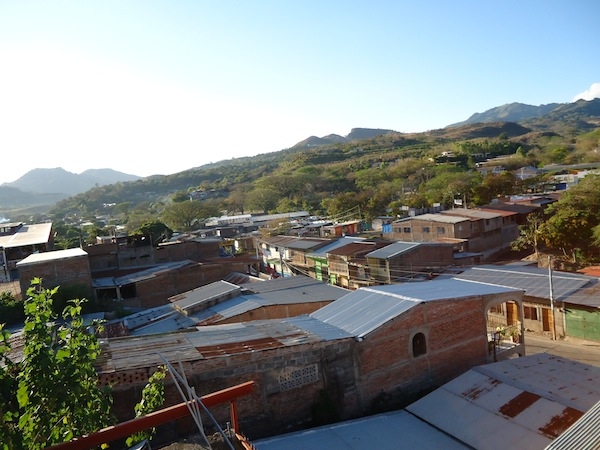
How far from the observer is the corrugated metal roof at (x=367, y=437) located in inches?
369

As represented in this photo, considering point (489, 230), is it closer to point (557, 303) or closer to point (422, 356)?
point (557, 303)

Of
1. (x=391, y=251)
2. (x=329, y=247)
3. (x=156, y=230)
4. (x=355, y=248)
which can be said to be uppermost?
(x=156, y=230)

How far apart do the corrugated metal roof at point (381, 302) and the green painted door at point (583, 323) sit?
588 cm

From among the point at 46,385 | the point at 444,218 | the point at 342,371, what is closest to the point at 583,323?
the point at 342,371

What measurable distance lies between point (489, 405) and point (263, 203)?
66.6 meters

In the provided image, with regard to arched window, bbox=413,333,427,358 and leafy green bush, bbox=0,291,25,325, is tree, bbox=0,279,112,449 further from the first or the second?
leafy green bush, bbox=0,291,25,325

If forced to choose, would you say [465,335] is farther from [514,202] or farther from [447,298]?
[514,202]

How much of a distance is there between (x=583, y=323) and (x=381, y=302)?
1010 centimetres

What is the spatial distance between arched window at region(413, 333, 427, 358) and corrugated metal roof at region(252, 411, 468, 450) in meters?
2.24

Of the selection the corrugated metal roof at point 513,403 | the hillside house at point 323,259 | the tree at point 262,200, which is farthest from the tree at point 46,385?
the tree at point 262,200

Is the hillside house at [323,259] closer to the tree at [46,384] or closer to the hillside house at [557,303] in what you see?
the hillside house at [557,303]

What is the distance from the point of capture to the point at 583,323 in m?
18.3

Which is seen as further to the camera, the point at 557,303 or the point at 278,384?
the point at 557,303

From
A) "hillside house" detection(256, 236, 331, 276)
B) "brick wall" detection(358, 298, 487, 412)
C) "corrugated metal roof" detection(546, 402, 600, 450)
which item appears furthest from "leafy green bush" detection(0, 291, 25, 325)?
"corrugated metal roof" detection(546, 402, 600, 450)
